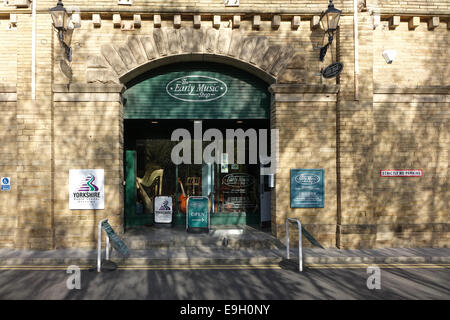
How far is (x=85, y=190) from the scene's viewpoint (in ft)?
25.7

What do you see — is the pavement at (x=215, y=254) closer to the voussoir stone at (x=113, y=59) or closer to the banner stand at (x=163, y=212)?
the banner stand at (x=163, y=212)

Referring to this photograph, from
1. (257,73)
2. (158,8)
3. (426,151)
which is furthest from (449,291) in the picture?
(158,8)

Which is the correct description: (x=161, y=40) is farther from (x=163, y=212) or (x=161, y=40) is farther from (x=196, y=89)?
(x=163, y=212)

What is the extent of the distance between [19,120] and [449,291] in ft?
35.5

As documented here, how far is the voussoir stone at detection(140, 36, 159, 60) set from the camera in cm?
804

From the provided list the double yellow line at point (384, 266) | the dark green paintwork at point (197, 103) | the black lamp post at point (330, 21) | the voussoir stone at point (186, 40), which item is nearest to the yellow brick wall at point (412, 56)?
the black lamp post at point (330, 21)

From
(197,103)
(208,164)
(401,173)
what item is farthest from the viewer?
(208,164)

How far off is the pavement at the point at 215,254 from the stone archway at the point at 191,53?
4.76 metres

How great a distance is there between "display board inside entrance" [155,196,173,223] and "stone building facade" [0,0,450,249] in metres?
1.84

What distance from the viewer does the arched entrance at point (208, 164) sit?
347 inches

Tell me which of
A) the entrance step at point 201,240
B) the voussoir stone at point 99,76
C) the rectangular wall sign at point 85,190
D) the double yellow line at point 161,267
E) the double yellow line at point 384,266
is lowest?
the double yellow line at point 384,266

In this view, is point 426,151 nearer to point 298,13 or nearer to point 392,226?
point 392,226

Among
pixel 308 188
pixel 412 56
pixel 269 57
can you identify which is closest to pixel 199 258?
pixel 308 188

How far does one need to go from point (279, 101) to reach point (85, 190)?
615 cm
